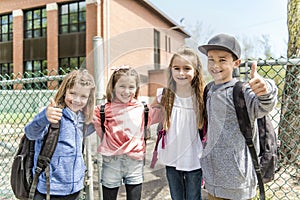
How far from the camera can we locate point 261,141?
1.60 metres

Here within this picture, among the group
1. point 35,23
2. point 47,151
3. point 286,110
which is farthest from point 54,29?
point 47,151

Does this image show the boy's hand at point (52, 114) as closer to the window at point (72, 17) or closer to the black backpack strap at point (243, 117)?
the black backpack strap at point (243, 117)

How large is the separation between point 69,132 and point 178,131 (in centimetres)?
70

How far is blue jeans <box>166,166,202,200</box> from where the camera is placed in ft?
6.10

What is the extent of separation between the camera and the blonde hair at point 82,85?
1.68 m

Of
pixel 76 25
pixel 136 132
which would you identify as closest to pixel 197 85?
pixel 136 132

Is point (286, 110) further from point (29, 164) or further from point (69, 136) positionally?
point (29, 164)

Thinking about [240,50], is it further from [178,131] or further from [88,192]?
[88,192]

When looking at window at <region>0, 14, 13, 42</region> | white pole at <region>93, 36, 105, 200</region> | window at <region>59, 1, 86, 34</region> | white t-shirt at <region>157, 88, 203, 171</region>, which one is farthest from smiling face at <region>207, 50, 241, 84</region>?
window at <region>0, 14, 13, 42</region>

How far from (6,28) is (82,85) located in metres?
19.5

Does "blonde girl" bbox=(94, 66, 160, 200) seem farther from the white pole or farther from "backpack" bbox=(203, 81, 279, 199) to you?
"backpack" bbox=(203, 81, 279, 199)

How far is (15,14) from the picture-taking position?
17.8 meters

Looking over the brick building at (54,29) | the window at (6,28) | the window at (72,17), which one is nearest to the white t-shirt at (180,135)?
the brick building at (54,29)

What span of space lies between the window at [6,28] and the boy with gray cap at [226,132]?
63.8 feet
